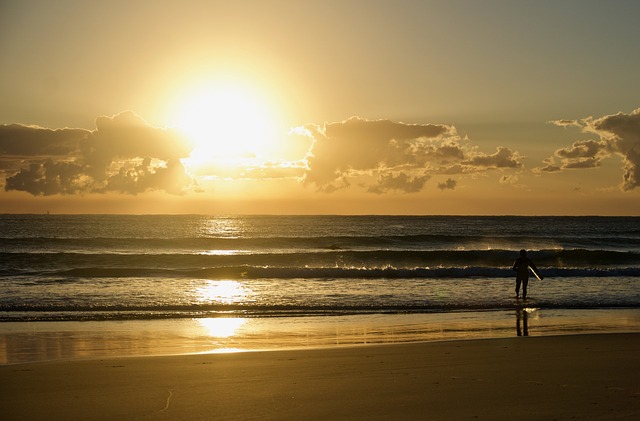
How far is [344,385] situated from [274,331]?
21.2 feet

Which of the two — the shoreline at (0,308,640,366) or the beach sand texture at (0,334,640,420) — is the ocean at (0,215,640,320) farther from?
the beach sand texture at (0,334,640,420)

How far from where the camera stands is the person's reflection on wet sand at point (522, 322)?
15.2m

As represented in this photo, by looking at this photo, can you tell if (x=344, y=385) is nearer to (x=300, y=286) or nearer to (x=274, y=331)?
(x=274, y=331)

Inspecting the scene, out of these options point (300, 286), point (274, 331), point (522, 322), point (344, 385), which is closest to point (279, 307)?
point (274, 331)

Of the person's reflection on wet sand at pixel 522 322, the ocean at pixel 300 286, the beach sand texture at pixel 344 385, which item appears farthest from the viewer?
the ocean at pixel 300 286

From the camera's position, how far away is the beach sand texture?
25.5 feet

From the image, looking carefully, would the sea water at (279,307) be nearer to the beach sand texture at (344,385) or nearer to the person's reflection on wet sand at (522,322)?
the person's reflection on wet sand at (522,322)

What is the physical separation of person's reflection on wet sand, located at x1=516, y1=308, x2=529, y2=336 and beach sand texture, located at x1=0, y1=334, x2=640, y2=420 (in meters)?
2.51

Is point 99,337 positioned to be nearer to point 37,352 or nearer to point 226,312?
point 37,352

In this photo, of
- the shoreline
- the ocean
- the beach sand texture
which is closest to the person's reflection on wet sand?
the shoreline

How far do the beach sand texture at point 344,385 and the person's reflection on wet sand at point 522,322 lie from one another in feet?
8.23

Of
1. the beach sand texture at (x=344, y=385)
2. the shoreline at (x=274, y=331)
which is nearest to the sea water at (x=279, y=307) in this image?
the shoreline at (x=274, y=331)

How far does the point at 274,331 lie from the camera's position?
15.5 m

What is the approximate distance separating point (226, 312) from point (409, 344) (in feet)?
25.6
